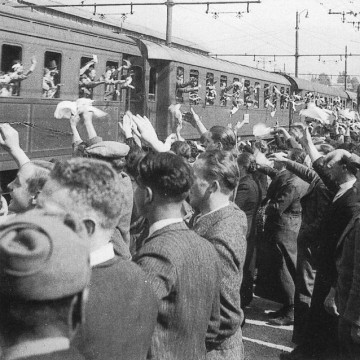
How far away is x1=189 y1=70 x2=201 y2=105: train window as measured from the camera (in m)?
16.4

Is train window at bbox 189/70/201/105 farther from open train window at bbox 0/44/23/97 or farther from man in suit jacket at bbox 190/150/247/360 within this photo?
man in suit jacket at bbox 190/150/247/360

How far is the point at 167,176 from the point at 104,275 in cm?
88

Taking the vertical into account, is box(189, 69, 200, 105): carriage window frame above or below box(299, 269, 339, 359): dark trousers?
above

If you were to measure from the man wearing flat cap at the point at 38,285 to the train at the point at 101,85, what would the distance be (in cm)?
694

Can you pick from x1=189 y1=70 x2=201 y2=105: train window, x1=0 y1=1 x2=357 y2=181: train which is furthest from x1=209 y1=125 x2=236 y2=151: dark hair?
x1=189 y1=70 x2=201 y2=105: train window

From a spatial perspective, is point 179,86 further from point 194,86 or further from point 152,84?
point 194,86

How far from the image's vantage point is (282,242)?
675 centimetres

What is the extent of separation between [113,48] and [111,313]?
11035 millimetres

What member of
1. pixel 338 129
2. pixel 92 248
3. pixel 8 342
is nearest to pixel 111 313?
pixel 92 248

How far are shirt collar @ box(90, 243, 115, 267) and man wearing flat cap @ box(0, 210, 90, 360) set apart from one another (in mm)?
589

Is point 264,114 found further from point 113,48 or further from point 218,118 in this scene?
point 113,48

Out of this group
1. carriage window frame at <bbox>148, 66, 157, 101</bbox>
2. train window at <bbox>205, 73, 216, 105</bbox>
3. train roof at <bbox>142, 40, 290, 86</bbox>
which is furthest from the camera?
train window at <bbox>205, 73, 216, 105</bbox>

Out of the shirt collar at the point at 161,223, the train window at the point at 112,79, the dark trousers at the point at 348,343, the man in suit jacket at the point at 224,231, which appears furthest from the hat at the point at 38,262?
the train window at the point at 112,79

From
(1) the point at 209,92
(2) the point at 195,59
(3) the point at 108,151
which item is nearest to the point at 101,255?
(3) the point at 108,151
